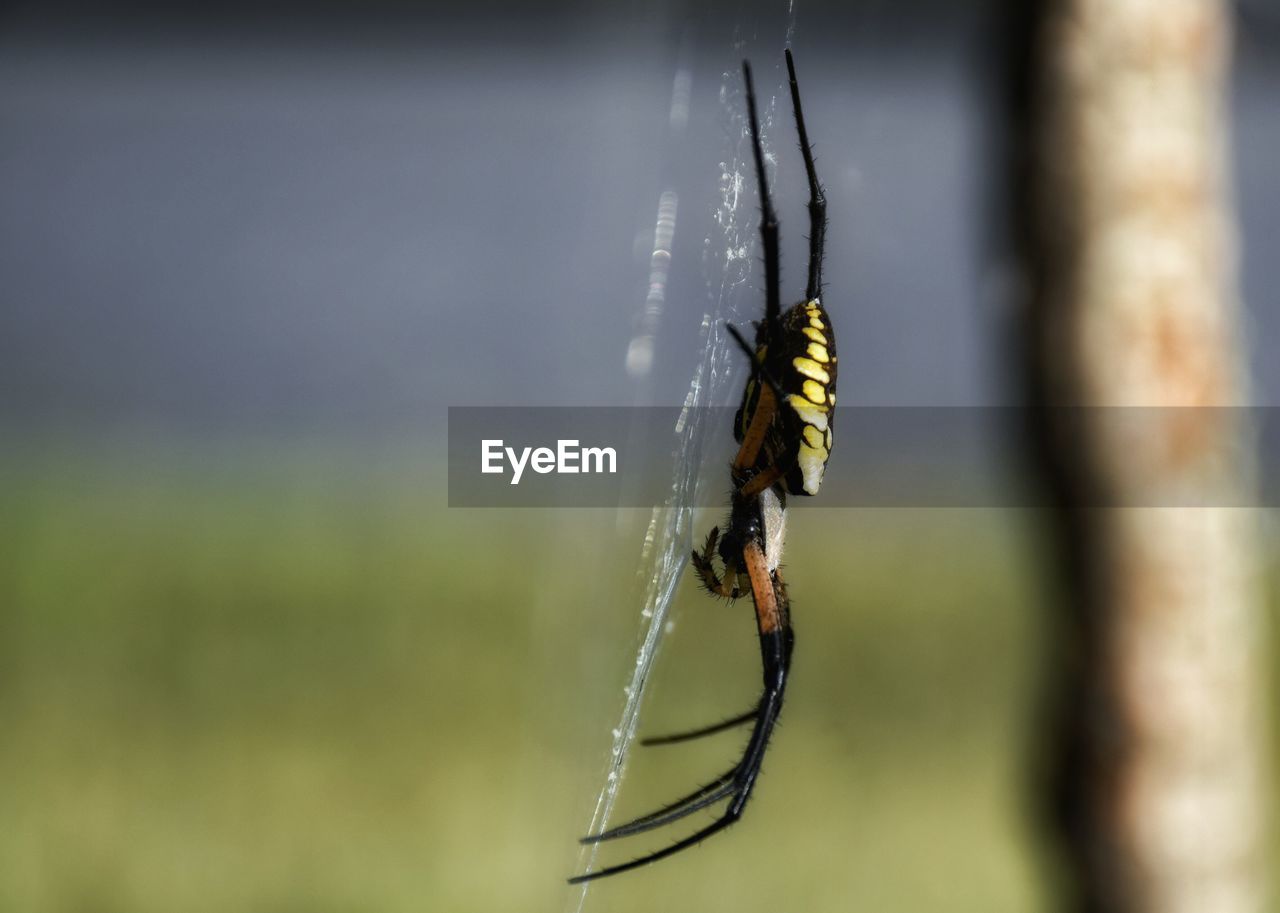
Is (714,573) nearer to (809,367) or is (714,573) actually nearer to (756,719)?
(756,719)

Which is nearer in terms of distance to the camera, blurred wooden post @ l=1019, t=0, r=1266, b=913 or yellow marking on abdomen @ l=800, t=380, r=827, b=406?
yellow marking on abdomen @ l=800, t=380, r=827, b=406

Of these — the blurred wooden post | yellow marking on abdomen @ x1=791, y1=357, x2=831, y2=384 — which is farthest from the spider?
the blurred wooden post

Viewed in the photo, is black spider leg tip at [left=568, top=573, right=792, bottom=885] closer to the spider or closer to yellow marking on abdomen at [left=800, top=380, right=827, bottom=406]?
the spider

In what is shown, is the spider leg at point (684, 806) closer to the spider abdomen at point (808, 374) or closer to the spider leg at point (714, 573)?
the spider leg at point (714, 573)

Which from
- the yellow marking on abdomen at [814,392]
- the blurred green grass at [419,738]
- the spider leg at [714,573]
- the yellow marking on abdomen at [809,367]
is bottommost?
the blurred green grass at [419,738]

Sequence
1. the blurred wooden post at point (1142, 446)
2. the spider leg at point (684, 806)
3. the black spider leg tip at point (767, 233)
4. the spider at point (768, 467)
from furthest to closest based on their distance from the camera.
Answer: the blurred wooden post at point (1142, 446) → the spider leg at point (684, 806) → the spider at point (768, 467) → the black spider leg tip at point (767, 233)

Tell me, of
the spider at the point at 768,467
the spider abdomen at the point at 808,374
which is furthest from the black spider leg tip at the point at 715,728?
the spider abdomen at the point at 808,374
